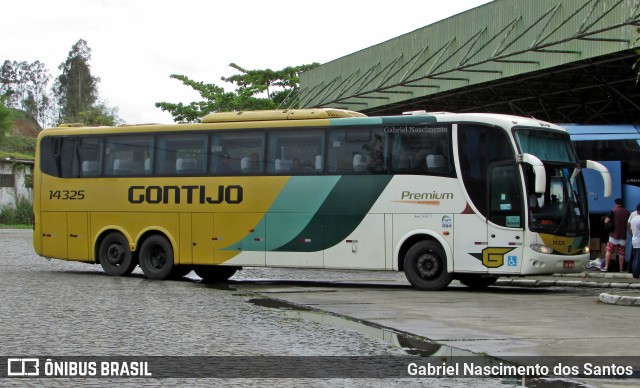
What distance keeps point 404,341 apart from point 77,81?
125809mm

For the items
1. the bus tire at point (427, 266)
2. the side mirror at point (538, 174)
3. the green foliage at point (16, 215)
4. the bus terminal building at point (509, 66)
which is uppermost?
the bus terminal building at point (509, 66)

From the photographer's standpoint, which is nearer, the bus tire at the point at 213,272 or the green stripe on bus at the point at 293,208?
the green stripe on bus at the point at 293,208

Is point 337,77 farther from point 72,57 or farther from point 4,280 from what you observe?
point 72,57

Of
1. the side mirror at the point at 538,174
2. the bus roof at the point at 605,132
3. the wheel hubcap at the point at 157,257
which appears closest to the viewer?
the side mirror at the point at 538,174

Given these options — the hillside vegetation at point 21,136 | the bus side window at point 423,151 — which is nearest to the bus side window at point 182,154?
the bus side window at point 423,151

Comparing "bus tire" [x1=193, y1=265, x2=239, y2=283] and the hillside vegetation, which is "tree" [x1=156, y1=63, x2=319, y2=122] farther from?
the hillside vegetation

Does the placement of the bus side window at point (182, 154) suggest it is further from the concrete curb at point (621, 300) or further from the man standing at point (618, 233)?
the man standing at point (618, 233)

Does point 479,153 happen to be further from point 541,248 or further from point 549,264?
point 549,264

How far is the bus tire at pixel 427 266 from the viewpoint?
1942cm

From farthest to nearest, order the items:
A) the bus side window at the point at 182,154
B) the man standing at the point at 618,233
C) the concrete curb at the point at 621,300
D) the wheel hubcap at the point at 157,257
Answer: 1. the man standing at the point at 618,233
2. the wheel hubcap at the point at 157,257
3. the bus side window at the point at 182,154
4. the concrete curb at the point at 621,300

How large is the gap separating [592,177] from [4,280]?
15301 millimetres

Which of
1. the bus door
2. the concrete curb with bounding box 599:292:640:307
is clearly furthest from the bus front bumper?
the concrete curb with bounding box 599:292:640:307

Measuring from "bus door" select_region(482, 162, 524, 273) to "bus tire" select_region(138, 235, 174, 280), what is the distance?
24.3 feet

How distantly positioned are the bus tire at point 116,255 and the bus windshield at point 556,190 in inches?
372
